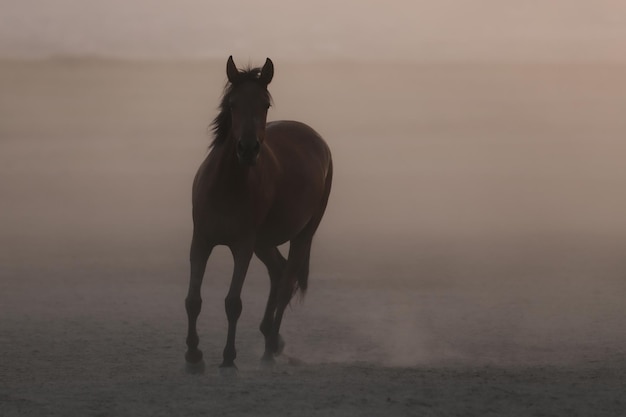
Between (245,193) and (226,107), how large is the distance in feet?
2.41

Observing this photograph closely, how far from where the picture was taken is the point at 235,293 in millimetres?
11680

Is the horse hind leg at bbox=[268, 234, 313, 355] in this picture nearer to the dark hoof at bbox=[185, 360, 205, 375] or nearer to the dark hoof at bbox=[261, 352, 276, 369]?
the dark hoof at bbox=[261, 352, 276, 369]

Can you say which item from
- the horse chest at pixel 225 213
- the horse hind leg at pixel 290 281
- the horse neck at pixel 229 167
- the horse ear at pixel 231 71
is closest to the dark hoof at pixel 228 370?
the horse chest at pixel 225 213

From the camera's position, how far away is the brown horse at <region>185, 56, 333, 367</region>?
36.8 feet

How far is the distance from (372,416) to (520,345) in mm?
5986

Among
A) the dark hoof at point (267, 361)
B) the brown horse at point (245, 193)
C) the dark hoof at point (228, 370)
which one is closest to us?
the brown horse at point (245, 193)

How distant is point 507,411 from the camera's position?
9.29m

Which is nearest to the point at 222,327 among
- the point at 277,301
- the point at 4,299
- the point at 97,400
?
the point at 277,301

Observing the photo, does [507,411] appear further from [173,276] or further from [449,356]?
[173,276]

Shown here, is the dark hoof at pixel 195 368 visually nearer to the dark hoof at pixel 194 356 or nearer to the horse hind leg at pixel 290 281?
the dark hoof at pixel 194 356

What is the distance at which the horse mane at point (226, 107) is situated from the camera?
451 inches

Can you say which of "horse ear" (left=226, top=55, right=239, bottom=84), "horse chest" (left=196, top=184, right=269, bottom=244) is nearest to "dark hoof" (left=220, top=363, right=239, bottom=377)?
"horse chest" (left=196, top=184, right=269, bottom=244)

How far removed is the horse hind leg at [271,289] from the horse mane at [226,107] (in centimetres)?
175

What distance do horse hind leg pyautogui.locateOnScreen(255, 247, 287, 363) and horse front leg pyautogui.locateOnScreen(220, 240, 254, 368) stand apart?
1070 millimetres
